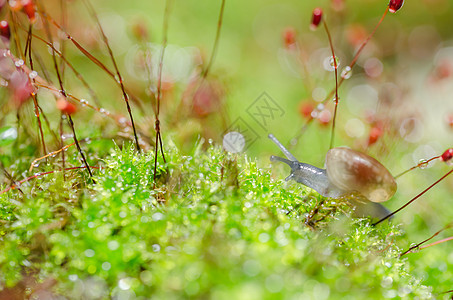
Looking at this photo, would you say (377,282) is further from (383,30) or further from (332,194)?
(383,30)

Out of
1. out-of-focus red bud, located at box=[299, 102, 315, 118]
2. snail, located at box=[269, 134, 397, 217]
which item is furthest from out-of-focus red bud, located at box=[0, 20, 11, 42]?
out-of-focus red bud, located at box=[299, 102, 315, 118]

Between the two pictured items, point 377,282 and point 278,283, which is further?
point 377,282

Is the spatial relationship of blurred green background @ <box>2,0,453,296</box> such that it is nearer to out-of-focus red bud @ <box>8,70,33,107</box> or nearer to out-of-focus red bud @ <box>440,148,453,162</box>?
out-of-focus red bud @ <box>8,70,33,107</box>

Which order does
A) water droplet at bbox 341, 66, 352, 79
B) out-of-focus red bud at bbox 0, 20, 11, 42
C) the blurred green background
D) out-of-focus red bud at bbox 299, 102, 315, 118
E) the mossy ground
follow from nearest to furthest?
the mossy ground → out-of-focus red bud at bbox 0, 20, 11, 42 → water droplet at bbox 341, 66, 352, 79 → the blurred green background → out-of-focus red bud at bbox 299, 102, 315, 118

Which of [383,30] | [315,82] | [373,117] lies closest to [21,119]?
[373,117]

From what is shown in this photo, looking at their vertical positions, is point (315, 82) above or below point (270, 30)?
below

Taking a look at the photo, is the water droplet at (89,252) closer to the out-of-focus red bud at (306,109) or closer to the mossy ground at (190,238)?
the mossy ground at (190,238)
